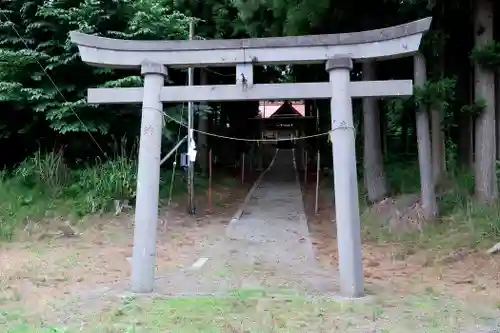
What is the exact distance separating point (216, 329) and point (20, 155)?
10501 mm

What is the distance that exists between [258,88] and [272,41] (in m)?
0.61

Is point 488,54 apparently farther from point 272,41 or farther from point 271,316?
point 271,316

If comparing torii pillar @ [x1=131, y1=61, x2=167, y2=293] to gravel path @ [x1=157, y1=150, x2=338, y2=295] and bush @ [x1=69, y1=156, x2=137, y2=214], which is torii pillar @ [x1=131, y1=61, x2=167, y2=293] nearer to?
gravel path @ [x1=157, y1=150, x2=338, y2=295]

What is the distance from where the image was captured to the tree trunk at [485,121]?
989 centimetres

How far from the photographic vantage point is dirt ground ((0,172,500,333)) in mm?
5121

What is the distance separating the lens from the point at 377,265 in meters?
8.85

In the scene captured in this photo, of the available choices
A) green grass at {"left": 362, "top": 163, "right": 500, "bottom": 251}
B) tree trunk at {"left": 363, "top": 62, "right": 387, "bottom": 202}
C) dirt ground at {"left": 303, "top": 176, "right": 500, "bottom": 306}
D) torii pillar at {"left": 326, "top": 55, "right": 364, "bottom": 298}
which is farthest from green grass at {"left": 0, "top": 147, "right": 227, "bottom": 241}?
torii pillar at {"left": 326, "top": 55, "right": 364, "bottom": 298}

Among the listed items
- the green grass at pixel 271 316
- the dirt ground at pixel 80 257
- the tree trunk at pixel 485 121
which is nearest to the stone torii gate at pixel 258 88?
the green grass at pixel 271 316

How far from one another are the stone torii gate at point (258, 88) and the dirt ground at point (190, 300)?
2.51 ft

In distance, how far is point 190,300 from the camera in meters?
6.01

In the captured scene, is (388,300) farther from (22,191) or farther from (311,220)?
(22,191)

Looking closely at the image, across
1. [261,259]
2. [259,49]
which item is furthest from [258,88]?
[261,259]

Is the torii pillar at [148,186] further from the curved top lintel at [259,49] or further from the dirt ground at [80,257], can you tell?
the dirt ground at [80,257]

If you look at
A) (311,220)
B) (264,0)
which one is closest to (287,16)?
(264,0)
